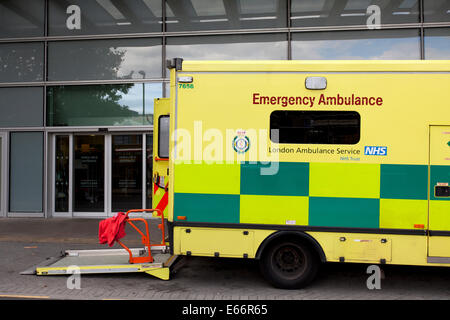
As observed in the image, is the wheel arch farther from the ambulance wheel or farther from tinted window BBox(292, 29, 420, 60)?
tinted window BBox(292, 29, 420, 60)

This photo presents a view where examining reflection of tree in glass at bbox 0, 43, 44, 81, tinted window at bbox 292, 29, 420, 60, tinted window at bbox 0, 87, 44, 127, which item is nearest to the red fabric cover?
tinted window at bbox 0, 87, 44, 127

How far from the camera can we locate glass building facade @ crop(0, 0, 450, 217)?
34.9 feet

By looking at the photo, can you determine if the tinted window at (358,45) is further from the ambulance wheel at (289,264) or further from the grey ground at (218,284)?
the ambulance wheel at (289,264)

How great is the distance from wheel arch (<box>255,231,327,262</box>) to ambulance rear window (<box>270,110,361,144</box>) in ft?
4.04

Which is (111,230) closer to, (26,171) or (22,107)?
(26,171)

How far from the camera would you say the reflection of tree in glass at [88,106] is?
36.2 feet

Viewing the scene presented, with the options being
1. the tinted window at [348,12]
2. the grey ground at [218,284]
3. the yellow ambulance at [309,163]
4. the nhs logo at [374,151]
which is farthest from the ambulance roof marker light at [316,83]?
the tinted window at [348,12]

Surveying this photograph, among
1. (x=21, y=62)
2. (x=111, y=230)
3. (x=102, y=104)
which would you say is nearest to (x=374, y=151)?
(x=111, y=230)

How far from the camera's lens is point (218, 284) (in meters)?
5.65

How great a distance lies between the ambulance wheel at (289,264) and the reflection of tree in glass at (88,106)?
22.9 ft

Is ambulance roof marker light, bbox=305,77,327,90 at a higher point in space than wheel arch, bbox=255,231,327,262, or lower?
higher

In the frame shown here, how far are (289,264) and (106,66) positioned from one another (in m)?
8.41

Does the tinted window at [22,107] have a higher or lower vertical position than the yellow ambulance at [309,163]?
higher

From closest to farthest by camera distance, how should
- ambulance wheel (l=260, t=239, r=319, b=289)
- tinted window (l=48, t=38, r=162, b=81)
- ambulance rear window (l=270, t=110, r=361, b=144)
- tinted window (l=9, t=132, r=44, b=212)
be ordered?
ambulance rear window (l=270, t=110, r=361, b=144)
ambulance wheel (l=260, t=239, r=319, b=289)
tinted window (l=48, t=38, r=162, b=81)
tinted window (l=9, t=132, r=44, b=212)
